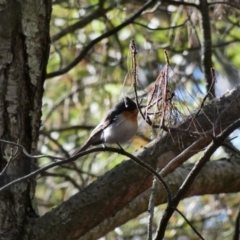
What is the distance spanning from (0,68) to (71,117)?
120 inches

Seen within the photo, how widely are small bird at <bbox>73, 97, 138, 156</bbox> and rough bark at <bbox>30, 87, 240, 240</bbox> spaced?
918mm

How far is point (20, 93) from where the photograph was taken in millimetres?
2414

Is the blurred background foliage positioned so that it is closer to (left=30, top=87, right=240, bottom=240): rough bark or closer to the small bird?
the small bird

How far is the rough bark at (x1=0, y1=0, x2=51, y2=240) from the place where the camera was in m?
2.32

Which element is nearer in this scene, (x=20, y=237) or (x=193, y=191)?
(x=20, y=237)

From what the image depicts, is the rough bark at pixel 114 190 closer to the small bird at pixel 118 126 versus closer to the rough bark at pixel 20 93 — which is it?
the rough bark at pixel 20 93

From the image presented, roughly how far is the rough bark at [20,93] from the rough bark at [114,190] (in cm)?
11

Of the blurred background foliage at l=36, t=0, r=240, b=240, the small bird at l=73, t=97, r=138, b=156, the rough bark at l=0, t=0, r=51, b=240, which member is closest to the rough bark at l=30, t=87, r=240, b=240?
the rough bark at l=0, t=0, r=51, b=240

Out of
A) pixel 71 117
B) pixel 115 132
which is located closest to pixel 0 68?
pixel 115 132

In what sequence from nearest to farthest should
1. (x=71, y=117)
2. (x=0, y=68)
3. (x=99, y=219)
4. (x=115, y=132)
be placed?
1. (x=99, y=219)
2. (x=0, y=68)
3. (x=115, y=132)
4. (x=71, y=117)

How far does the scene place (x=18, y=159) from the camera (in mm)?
2369

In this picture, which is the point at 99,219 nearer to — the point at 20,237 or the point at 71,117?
the point at 20,237

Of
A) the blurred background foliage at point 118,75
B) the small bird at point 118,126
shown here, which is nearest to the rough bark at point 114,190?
the small bird at point 118,126

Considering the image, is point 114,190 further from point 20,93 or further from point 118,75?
point 118,75
